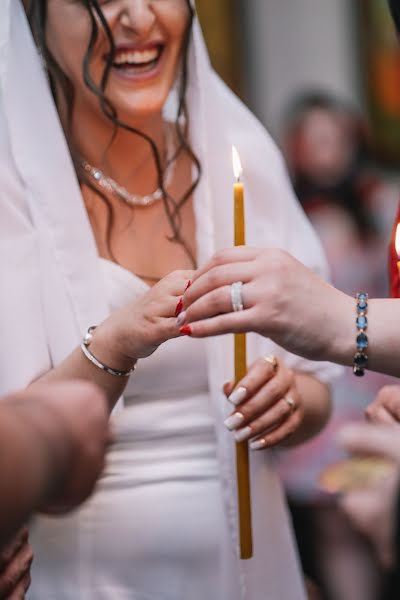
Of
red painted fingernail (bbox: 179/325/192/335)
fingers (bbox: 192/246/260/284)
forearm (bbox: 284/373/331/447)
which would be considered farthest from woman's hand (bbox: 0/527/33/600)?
forearm (bbox: 284/373/331/447)

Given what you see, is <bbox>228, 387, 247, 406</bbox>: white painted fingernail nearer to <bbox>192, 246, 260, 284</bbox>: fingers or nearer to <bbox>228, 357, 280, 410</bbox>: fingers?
<bbox>228, 357, 280, 410</bbox>: fingers

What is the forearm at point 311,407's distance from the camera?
2004 mm

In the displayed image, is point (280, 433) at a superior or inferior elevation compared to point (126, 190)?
inferior

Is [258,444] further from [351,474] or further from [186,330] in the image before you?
[351,474]

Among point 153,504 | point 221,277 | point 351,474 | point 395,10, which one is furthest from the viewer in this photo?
point 351,474

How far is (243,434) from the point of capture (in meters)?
1.74

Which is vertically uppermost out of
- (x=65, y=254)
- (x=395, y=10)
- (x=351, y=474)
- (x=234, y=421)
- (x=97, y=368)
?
(x=395, y=10)

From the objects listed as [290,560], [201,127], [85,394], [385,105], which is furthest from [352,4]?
[85,394]

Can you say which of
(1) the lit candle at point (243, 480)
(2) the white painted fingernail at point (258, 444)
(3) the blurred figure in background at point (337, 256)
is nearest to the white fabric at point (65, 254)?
(2) the white painted fingernail at point (258, 444)

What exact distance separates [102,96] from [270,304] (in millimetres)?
699

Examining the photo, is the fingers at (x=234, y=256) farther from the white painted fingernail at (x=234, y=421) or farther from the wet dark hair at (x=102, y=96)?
the wet dark hair at (x=102, y=96)

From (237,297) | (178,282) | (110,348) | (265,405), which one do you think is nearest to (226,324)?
(237,297)

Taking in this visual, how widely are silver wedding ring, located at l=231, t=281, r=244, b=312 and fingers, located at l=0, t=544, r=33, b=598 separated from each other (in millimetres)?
520

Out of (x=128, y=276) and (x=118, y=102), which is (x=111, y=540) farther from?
(x=118, y=102)
